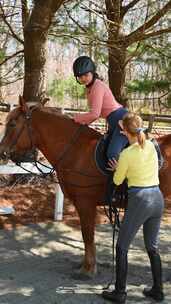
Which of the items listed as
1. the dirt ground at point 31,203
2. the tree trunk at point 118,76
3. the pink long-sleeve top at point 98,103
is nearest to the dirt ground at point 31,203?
the dirt ground at point 31,203

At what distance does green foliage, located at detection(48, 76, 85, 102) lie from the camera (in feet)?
52.2

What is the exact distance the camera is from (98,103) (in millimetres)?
4523

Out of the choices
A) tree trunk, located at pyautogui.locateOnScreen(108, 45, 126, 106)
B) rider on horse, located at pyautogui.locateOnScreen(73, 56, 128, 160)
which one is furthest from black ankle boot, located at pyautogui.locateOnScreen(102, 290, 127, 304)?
tree trunk, located at pyautogui.locateOnScreen(108, 45, 126, 106)

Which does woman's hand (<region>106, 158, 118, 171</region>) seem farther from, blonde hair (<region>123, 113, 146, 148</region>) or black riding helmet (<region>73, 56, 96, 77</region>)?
black riding helmet (<region>73, 56, 96, 77</region>)

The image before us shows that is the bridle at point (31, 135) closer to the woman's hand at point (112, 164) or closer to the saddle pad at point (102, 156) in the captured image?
the saddle pad at point (102, 156)

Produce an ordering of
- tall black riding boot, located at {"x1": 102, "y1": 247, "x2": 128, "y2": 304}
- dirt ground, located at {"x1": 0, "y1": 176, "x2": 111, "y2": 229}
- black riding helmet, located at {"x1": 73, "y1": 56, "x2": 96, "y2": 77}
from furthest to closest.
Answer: dirt ground, located at {"x1": 0, "y1": 176, "x2": 111, "y2": 229} → black riding helmet, located at {"x1": 73, "y1": 56, "x2": 96, "y2": 77} → tall black riding boot, located at {"x1": 102, "y1": 247, "x2": 128, "y2": 304}

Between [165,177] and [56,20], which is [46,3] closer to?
[56,20]

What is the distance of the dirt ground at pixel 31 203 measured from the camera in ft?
22.3

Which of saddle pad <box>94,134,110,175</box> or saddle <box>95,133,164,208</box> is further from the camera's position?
saddle pad <box>94,134,110,175</box>

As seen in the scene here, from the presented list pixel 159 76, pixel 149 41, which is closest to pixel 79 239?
pixel 149 41

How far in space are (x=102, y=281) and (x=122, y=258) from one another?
27.6 inches

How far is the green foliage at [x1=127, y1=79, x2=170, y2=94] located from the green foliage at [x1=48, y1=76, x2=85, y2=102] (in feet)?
14.6

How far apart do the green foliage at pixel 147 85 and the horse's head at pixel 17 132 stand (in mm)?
6032

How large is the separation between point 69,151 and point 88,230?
33.0 inches
